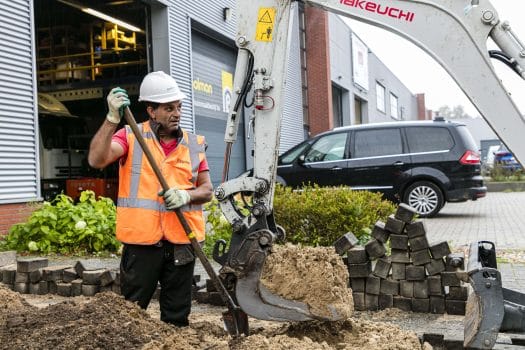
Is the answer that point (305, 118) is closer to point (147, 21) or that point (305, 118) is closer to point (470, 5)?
point (147, 21)

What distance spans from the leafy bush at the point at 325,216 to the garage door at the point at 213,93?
728 centimetres

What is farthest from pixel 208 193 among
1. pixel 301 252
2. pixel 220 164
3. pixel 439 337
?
pixel 220 164

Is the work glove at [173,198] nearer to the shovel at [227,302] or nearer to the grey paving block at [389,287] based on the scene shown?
the shovel at [227,302]

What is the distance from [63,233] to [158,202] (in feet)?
15.4

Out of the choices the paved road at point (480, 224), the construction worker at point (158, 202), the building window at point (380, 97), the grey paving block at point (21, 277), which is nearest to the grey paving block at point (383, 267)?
the construction worker at point (158, 202)

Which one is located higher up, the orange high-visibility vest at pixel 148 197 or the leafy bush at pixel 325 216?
the orange high-visibility vest at pixel 148 197

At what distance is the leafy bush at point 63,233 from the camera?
7969mm

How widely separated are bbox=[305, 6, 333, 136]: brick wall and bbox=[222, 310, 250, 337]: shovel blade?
21483 mm

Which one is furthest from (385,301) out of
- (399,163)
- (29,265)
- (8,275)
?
(399,163)

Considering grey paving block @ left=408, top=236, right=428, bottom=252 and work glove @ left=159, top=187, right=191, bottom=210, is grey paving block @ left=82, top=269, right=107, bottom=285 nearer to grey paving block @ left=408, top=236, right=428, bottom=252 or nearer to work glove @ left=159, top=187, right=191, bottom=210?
work glove @ left=159, top=187, right=191, bottom=210

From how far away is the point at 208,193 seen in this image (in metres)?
4.07

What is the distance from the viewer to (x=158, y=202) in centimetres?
386

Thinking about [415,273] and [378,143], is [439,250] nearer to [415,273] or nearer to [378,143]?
[415,273]

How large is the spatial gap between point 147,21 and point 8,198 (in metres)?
6.26
